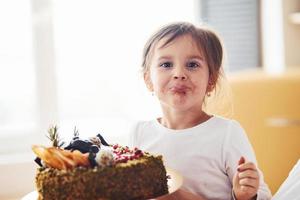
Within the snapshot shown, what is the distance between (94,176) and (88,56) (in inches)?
61.3

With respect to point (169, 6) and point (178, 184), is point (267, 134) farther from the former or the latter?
point (169, 6)

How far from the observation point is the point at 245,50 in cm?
277

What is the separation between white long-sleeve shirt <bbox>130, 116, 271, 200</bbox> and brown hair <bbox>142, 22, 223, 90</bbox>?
16 centimetres

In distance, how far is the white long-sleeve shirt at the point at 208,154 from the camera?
56.0 inches

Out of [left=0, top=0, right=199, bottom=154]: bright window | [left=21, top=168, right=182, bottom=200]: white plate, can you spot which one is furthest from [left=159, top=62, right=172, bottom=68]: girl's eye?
[left=0, top=0, right=199, bottom=154]: bright window

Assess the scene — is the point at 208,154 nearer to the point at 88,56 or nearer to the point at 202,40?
the point at 202,40

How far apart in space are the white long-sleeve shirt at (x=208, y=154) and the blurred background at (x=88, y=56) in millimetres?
1080

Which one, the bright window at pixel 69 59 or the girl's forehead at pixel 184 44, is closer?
the girl's forehead at pixel 184 44

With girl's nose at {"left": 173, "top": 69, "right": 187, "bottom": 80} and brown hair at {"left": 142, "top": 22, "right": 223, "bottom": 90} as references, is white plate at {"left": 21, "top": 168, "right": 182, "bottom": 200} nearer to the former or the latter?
girl's nose at {"left": 173, "top": 69, "right": 187, "bottom": 80}

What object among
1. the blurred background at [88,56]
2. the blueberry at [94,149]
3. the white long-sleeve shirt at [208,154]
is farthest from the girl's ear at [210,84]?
the blurred background at [88,56]

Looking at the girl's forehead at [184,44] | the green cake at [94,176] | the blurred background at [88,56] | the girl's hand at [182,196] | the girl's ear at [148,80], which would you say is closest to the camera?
the green cake at [94,176]

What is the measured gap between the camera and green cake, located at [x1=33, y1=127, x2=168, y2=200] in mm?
1140

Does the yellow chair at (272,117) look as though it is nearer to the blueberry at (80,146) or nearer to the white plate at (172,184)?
the white plate at (172,184)

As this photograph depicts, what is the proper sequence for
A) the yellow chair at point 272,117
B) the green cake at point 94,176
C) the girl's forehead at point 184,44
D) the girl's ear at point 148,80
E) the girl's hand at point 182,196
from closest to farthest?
the green cake at point 94,176
the girl's hand at point 182,196
the girl's forehead at point 184,44
the girl's ear at point 148,80
the yellow chair at point 272,117
